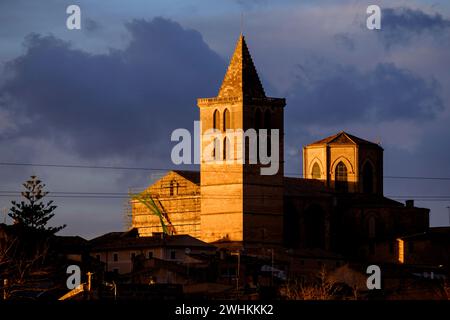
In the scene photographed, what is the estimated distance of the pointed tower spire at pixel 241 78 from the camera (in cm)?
9444

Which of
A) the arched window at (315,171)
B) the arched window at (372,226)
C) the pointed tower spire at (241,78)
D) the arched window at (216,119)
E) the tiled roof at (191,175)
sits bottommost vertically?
the arched window at (372,226)

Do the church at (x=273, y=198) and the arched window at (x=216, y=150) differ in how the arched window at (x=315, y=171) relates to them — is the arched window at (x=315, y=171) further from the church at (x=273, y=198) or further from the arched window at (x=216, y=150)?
the arched window at (x=216, y=150)

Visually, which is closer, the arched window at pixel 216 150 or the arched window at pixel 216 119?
the arched window at pixel 216 150

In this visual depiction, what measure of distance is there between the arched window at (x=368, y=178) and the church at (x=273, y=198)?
0.03 m

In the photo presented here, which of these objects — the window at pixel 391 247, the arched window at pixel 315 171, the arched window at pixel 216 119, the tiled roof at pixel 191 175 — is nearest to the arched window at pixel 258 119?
the arched window at pixel 216 119

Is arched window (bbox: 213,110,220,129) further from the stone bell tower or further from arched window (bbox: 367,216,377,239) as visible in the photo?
arched window (bbox: 367,216,377,239)

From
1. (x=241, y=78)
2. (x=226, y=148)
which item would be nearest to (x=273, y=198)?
(x=226, y=148)

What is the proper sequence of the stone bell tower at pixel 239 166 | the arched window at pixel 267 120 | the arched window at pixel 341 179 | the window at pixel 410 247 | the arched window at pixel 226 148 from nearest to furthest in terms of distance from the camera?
the stone bell tower at pixel 239 166
the arched window at pixel 226 148
the arched window at pixel 267 120
the window at pixel 410 247
the arched window at pixel 341 179

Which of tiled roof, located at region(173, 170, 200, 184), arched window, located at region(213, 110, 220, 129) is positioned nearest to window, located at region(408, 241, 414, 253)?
tiled roof, located at region(173, 170, 200, 184)

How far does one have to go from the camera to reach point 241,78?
9456 centimetres

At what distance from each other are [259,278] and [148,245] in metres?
11.7

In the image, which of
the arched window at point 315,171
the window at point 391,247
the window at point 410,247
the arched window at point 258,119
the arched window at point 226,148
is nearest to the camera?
the arched window at point 226,148
